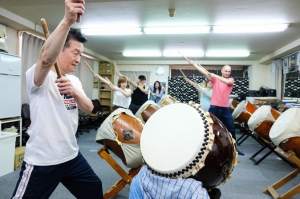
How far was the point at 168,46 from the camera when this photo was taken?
19.7 feet

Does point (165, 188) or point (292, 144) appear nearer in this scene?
point (165, 188)

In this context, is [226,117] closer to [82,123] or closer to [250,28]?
[250,28]

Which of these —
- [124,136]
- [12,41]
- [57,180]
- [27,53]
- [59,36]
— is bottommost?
[57,180]

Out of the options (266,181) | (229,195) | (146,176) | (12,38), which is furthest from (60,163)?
(12,38)

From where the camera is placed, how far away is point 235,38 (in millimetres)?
5000

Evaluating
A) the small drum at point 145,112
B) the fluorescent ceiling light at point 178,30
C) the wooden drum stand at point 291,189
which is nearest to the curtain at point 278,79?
the fluorescent ceiling light at point 178,30

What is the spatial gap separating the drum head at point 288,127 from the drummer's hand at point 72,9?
75.8 inches

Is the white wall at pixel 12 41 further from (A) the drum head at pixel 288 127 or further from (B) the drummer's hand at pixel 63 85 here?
(A) the drum head at pixel 288 127

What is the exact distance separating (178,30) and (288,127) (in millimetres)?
3098

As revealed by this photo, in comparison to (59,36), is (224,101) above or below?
below

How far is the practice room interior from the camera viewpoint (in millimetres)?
2760

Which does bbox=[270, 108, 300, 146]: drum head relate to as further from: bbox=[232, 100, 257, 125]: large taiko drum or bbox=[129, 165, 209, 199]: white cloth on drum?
bbox=[232, 100, 257, 125]: large taiko drum

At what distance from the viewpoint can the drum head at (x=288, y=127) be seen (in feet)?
6.23

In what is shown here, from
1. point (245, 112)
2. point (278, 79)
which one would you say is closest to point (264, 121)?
point (245, 112)
